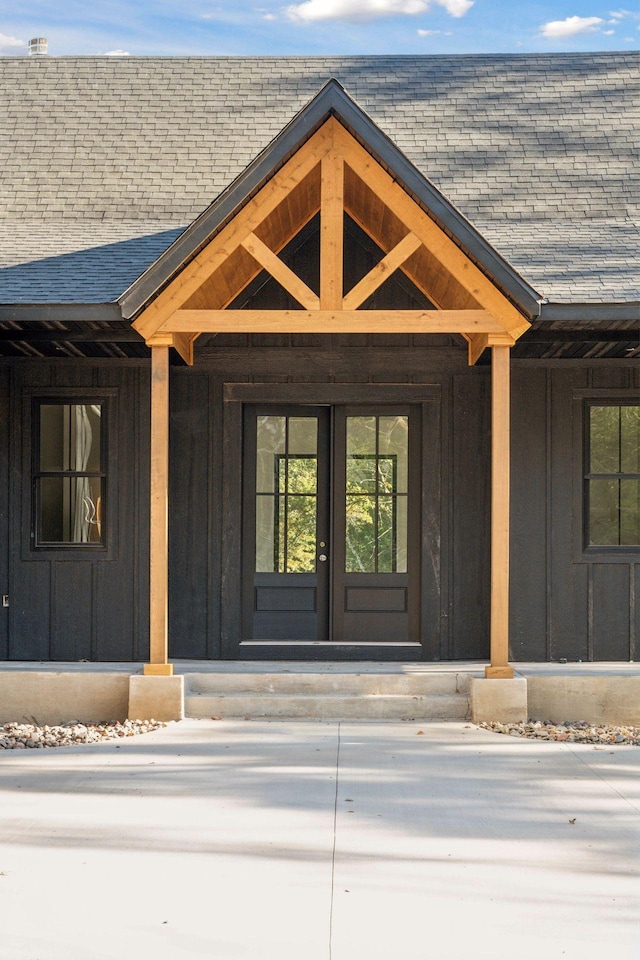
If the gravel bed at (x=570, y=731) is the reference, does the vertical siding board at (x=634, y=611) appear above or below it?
above

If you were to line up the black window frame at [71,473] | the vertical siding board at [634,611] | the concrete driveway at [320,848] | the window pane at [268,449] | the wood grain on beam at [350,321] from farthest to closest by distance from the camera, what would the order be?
1. the window pane at [268,449]
2. the black window frame at [71,473]
3. the vertical siding board at [634,611]
4. the wood grain on beam at [350,321]
5. the concrete driveway at [320,848]

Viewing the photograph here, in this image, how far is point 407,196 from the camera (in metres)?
7.15

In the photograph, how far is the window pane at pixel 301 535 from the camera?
907cm

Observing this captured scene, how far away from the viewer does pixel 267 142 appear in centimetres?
1005

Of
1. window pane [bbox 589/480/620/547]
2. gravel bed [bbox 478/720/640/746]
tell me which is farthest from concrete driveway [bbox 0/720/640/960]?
window pane [bbox 589/480/620/547]

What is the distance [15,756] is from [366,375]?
4231 millimetres

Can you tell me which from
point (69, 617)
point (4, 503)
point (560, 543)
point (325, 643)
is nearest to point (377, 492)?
point (325, 643)

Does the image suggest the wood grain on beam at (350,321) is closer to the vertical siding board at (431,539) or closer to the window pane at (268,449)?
the vertical siding board at (431,539)

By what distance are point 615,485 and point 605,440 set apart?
400mm

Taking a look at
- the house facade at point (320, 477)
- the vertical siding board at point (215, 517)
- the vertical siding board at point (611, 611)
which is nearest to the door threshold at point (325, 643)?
the house facade at point (320, 477)

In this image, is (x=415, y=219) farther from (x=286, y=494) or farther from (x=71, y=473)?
(x=71, y=473)

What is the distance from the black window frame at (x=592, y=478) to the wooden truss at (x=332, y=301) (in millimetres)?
1530

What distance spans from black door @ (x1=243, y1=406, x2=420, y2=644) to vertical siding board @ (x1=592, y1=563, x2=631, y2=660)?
154cm

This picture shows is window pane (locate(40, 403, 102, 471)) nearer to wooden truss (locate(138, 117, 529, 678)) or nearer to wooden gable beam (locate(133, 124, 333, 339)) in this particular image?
wooden truss (locate(138, 117, 529, 678))
